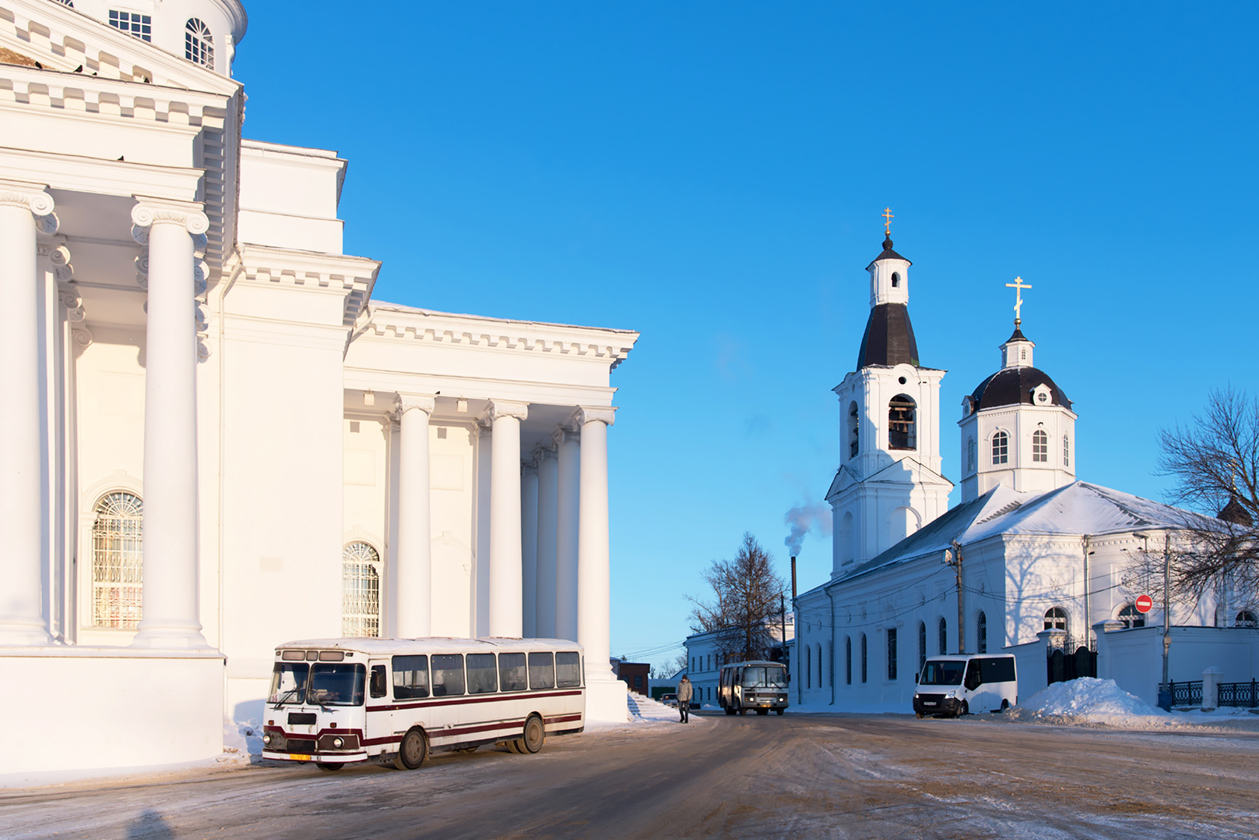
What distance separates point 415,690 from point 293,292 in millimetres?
11389

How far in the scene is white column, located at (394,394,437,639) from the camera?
29578 mm

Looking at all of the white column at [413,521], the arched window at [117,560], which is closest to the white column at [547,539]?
the white column at [413,521]

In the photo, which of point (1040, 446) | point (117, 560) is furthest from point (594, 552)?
point (1040, 446)

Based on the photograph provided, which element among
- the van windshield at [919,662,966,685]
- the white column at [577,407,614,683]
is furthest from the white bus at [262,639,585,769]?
the van windshield at [919,662,966,685]

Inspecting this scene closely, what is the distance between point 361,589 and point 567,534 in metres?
5.89

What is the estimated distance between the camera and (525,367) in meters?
32.1

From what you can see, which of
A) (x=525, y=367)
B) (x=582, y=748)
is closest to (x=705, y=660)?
(x=525, y=367)

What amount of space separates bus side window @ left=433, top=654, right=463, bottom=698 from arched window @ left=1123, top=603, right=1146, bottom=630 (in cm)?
3327

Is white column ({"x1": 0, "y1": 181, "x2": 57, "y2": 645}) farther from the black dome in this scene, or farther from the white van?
the black dome

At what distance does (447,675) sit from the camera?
19047 millimetres

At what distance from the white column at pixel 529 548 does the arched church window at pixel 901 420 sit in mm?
40345

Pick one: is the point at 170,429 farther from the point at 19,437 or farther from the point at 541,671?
the point at 541,671

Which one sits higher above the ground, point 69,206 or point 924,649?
point 69,206

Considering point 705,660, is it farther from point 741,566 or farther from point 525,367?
point 525,367
